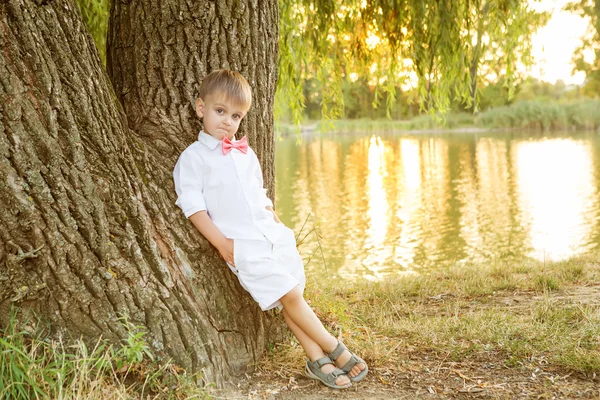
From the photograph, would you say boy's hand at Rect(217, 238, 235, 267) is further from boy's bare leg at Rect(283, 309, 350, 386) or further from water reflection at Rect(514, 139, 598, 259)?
water reflection at Rect(514, 139, 598, 259)

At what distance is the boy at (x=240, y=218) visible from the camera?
8.66ft

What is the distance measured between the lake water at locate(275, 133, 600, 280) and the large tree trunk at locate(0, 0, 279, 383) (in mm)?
1228

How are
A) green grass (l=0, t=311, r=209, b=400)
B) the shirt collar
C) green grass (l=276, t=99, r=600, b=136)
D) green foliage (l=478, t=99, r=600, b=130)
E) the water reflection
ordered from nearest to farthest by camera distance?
green grass (l=0, t=311, r=209, b=400), the shirt collar, the water reflection, green foliage (l=478, t=99, r=600, b=130), green grass (l=276, t=99, r=600, b=136)

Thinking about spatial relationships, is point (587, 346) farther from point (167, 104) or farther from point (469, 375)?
point (167, 104)

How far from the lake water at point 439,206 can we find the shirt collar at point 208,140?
1186 mm

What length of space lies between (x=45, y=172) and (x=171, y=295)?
70 cm

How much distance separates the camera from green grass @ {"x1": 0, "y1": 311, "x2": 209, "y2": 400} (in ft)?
7.01

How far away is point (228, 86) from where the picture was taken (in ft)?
8.72

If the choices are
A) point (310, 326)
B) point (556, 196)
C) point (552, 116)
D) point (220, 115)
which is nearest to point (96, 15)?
point (220, 115)

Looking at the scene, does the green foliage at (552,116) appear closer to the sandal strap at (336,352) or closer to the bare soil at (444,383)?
the bare soil at (444,383)

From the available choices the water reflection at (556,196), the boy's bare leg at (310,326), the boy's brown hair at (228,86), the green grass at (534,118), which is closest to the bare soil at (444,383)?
the boy's bare leg at (310,326)

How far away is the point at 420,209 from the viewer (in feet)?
39.0

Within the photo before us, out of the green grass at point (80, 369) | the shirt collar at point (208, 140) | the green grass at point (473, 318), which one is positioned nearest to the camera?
the green grass at point (80, 369)

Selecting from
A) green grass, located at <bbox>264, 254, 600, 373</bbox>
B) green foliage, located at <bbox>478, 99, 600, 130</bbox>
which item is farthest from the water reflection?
green foliage, located at <bbox>478, 99, 600, 130</bbox>
